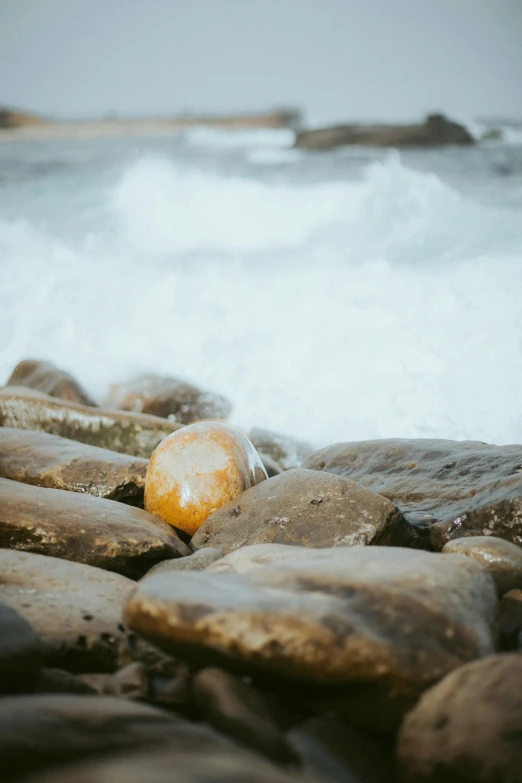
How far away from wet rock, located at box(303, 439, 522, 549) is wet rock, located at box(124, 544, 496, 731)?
1364 millimetres

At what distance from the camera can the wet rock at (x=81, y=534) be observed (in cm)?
329

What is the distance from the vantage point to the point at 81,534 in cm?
333

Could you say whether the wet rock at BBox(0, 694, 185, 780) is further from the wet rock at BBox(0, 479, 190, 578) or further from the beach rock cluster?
the wet rock at BBox(0, 479, 190, 578)

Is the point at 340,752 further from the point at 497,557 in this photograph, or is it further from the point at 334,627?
the point at 497,557

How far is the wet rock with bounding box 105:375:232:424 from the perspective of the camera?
7.00m

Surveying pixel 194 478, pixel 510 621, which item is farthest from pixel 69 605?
pixel 510 621

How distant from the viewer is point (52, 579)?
2.73 metres

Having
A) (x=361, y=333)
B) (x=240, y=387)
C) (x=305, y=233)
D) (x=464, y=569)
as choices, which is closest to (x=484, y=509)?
(x=464, y=569)

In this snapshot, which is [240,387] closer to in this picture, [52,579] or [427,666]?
[52,579]

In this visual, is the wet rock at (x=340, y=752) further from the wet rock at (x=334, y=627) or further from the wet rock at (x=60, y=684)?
the wet rock at (x=60, y=684)

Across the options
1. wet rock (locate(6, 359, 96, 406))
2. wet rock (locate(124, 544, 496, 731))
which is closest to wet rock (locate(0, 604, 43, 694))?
wet rock (locate(124, 544, 496, 731))

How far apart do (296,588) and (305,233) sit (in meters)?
11.9

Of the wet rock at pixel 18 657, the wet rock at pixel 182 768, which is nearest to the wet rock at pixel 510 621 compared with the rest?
the wet rock at pixel 182 768

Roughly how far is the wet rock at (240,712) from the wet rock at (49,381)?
5.51 meters
